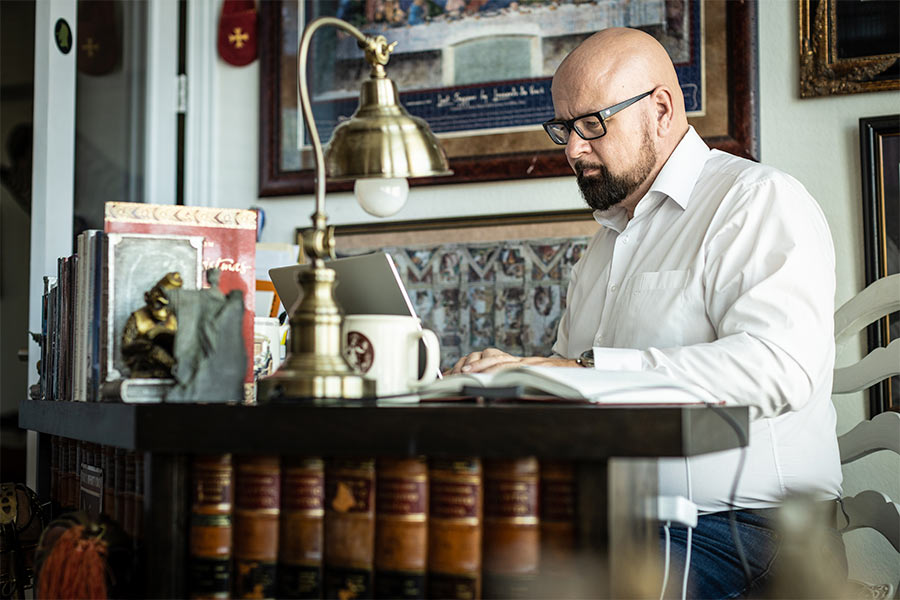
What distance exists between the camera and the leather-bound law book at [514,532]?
2.87 ft

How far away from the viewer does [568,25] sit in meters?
2.38

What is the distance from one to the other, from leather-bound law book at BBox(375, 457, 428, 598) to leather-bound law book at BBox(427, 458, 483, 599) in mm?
14

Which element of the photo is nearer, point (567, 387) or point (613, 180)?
point (567, 387)

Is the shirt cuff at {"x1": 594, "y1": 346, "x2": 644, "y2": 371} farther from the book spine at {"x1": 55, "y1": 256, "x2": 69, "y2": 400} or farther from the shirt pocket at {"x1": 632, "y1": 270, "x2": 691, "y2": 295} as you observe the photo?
the book spine at {"x1": 55, "y1": 256, "x2": 69, "y2": 400}

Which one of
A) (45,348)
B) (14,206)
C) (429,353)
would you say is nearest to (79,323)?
(45,348)

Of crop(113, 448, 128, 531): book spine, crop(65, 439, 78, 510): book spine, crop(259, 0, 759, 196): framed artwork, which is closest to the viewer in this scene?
crop(113, 448, 128, 531): book spine

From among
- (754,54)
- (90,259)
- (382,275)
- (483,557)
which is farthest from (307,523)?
(754,54)

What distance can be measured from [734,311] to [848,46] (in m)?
1.03

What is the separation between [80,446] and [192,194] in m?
1.43

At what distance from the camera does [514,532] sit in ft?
2.88

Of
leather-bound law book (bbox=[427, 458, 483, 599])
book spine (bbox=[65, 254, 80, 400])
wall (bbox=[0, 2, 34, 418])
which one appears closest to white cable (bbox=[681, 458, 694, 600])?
leather-bound law book (bbox=[427, 458, 483, 599])

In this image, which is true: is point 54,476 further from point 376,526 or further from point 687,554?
point 687,554

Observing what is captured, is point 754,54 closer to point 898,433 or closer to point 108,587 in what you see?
point 898,433

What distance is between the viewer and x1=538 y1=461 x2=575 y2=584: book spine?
864mm
